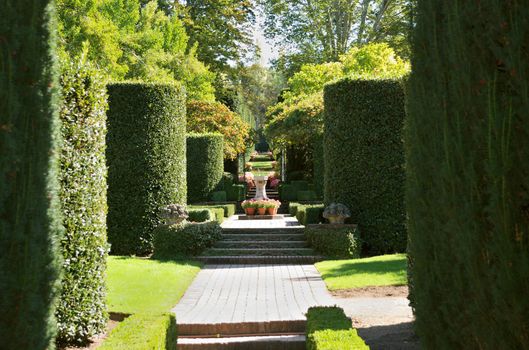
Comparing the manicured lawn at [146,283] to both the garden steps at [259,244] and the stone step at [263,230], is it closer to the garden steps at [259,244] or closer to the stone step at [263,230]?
the garden steps at [259,244]

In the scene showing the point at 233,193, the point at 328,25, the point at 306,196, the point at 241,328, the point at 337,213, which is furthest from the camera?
the point at 328,25

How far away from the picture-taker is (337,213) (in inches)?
666

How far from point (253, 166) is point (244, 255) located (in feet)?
154

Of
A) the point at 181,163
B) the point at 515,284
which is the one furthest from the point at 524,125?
the point at 181,163

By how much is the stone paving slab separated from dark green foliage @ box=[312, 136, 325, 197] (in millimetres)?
13015

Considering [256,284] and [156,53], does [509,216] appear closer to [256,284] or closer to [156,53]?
[256,284]

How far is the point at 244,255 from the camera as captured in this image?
17234 mm

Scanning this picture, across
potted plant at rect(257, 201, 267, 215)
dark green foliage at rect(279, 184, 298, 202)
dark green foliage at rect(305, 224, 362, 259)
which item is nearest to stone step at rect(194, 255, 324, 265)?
dark green foliage at rect(305, 224, 362, 259)

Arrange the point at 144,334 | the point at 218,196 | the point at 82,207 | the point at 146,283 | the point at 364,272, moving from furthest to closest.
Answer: the point at 218,196, the point at 364,272, the point at 146,283, the point at 82,207, the point at 144,334

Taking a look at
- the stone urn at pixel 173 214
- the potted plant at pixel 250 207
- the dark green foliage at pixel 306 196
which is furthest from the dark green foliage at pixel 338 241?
the dark green foliage at pixel 306 196

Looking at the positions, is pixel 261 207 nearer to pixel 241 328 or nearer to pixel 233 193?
pixel 233 193

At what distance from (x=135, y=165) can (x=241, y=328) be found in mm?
9169

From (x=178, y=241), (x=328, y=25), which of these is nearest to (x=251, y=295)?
(x=178, y=241)

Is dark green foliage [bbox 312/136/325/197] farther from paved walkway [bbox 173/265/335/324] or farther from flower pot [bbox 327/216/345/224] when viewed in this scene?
paved walkway [bbox 173/265/335/324]
